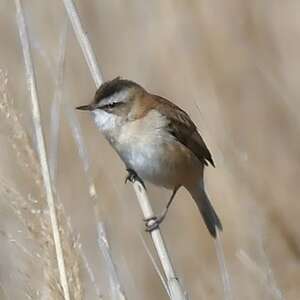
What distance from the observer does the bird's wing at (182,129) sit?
11.3 feet

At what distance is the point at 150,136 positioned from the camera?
3332 millimetres

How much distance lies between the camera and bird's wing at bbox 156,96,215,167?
3430mm

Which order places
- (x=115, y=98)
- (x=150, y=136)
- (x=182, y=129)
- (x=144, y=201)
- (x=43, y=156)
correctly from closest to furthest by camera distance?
(x=43, y=156) → (x=144, y=201) → (x=115, y=98) → (x=150, y=136) → (x=182, y=129)

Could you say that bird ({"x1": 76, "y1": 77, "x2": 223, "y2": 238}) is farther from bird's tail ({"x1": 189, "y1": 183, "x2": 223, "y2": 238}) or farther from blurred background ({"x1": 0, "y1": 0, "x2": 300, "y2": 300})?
blurred background ({"x1": 0, "y1": 0, "x2": 300, "y2": 300})

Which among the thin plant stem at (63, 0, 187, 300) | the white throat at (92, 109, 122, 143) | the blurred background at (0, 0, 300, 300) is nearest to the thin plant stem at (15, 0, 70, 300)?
the thin plant stem at (63, 0, 187, 300)

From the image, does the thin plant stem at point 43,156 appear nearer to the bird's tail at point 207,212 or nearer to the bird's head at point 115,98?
the bird's head at point 115,98

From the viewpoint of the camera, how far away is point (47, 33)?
15.5ft

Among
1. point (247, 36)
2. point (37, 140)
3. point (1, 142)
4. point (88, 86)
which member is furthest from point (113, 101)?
point (247, 36)

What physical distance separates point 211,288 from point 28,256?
7.22 feet

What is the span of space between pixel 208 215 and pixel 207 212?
1cm

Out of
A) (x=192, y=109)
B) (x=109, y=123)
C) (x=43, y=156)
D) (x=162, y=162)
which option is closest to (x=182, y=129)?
(x=162, y=162)

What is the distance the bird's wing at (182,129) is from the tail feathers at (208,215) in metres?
0.18

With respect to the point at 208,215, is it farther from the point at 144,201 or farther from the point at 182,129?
the point at 144,201

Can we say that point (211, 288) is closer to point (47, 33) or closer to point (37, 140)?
point (47, 33)
